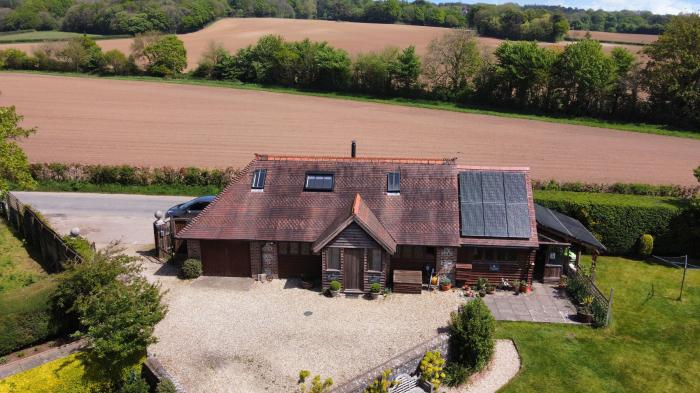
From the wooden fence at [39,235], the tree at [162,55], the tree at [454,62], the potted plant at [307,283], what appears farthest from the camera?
the tree at [162,55]

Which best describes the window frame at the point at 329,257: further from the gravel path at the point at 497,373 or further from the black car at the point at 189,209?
the black car at the point at 189,209

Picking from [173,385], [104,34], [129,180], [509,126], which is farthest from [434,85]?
[104,34]

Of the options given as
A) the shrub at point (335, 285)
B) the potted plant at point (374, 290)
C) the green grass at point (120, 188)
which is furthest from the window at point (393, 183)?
the green grass at point (120, 188)

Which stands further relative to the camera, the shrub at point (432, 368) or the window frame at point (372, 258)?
the window frame at point (372, 258)

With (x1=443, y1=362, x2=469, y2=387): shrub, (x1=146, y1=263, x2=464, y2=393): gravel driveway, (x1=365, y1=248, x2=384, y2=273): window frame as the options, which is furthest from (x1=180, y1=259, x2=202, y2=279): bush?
(x1=443, y1=362, x2=469, y2=387): shrub

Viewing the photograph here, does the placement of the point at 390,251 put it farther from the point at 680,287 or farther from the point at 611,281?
the point at 680,287

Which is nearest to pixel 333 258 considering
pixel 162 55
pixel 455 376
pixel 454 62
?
pixel 455 376
